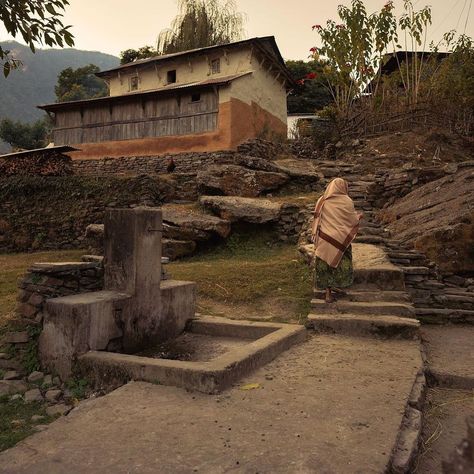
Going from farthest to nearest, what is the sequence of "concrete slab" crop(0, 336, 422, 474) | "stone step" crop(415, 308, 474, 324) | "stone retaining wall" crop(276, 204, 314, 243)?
"stone retaining wall" crop(276, 204, 314, 243)
"stone step" crop(415, 308, 474, 324)
"concrete slab" crop(0, 336, 422, 474)

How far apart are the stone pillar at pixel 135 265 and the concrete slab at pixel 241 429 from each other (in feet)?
4.02

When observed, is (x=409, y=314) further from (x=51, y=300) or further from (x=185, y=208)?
(x=185, y=208)

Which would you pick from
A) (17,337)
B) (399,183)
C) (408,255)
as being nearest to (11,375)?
(17,337)

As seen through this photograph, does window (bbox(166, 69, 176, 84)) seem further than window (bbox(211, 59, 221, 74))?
Yes

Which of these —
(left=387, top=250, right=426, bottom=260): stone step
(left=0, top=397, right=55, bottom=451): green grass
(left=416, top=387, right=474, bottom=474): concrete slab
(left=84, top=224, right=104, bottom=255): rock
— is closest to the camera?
(left=416, top=387, right=474, bottom=474): concrete slab

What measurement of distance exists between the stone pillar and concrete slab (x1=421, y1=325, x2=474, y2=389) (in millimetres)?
2904

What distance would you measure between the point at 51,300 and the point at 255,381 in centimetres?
212

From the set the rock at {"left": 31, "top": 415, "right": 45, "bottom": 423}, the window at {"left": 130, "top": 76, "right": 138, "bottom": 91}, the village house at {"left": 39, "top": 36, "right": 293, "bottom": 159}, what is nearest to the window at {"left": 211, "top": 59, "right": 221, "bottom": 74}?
the village house at {"left": 39, "top": 36, "right": 293, "bottom": 159}

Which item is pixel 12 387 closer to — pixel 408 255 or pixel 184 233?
pixel 408 255

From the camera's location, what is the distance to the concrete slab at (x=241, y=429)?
219 centimetres

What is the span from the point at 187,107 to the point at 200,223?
9890 mm

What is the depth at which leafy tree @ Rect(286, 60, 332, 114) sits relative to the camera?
30.6m

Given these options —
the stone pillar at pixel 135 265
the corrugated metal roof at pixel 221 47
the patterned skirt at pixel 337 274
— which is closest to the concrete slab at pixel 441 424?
the patterned skirt at pixel 337 274

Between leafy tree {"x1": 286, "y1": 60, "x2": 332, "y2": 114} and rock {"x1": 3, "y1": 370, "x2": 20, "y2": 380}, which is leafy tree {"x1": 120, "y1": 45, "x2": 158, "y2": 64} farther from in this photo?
rock {"x1": 3, "y1": 370, "x2": 20, "y2": 380}
